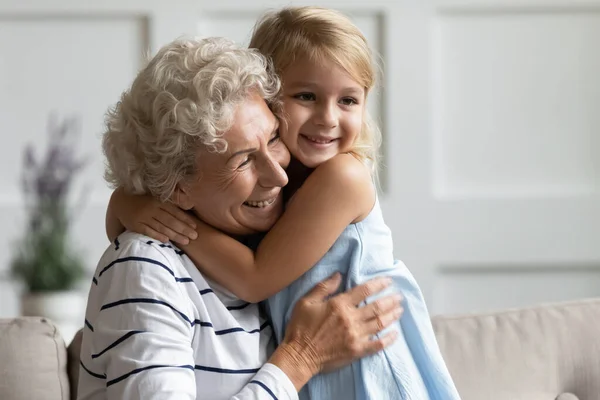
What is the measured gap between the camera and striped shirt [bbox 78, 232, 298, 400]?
1.40m

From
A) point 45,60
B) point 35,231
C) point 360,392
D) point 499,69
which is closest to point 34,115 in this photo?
point 45,60

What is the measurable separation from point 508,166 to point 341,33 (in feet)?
5.67

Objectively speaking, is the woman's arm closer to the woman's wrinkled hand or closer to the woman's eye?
the woman's wrinkled hand

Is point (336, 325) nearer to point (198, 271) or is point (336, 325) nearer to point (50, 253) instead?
point (198, 271)

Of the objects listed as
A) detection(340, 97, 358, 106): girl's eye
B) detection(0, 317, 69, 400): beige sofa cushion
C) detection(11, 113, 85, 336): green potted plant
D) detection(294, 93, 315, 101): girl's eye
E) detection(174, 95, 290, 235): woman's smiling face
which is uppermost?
detection(294, 93, 315, 101): girl's eye

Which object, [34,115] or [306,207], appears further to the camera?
[34,115]

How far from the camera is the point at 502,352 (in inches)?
73.1

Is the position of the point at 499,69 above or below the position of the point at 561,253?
above

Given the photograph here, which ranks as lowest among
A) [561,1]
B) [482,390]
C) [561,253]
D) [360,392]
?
[561,253]

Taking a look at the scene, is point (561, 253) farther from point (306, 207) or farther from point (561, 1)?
point (306, 207)

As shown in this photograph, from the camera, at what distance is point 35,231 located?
2.75 m

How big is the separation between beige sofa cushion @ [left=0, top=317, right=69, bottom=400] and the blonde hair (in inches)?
26.9

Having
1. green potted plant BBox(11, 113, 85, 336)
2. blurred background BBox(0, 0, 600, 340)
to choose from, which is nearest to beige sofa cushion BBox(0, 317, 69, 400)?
green potted plant BBox(11, 113, 85, 336)

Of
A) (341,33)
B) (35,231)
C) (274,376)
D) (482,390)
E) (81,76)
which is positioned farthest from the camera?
(81,76)
